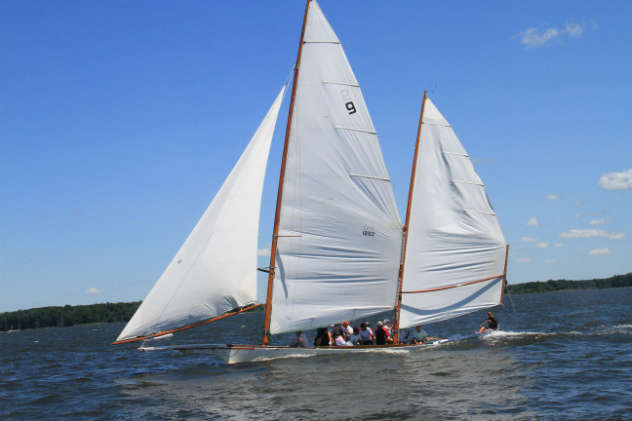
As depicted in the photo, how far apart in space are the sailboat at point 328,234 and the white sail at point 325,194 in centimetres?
4

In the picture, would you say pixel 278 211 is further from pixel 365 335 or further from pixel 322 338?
pixel 365 335

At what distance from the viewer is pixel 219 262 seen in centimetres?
2020

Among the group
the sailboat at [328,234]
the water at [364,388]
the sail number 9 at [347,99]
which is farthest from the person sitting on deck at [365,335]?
the sail number 9 at [347,99]

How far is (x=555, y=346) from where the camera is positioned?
2698cm

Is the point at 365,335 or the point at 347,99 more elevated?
the point at 347,99

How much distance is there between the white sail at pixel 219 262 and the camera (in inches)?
765

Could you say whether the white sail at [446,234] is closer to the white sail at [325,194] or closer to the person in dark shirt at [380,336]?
the person in dark shirt at [380,336]

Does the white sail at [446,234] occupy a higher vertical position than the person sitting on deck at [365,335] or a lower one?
higher

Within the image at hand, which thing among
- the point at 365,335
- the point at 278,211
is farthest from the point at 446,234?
the point at 278,211

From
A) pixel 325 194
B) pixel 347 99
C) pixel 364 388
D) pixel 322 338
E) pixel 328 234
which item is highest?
pixel 347 99

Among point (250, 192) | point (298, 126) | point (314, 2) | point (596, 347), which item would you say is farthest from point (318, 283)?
point (596, 347)

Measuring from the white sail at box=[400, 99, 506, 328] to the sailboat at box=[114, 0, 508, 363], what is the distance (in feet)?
0.17

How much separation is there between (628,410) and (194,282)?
44.2ft

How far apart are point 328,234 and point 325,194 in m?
1.63
